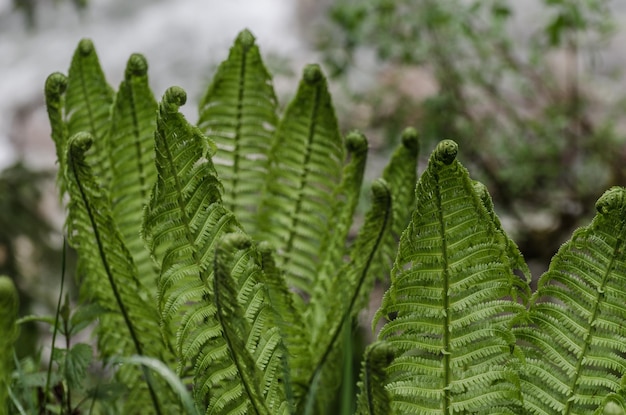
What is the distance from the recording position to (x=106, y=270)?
0.89m

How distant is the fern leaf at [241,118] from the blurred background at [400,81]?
3.72 ft

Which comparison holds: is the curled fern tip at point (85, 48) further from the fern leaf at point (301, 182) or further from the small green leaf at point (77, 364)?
the small green leaf at point (77, 364)

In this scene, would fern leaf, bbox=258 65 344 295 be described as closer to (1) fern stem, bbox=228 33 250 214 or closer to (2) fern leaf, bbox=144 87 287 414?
(1) fern stem, bbox=228 33 250 214

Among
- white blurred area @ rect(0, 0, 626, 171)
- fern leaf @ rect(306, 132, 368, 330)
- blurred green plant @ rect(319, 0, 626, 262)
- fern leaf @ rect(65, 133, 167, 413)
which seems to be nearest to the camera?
fern leaf @ rect(65, 133, 167, 413)

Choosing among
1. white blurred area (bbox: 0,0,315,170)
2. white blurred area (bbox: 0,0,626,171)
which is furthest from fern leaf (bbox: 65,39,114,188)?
white blurred area (bbox: 0,0,315,170)

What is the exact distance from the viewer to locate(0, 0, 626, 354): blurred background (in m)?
2.33

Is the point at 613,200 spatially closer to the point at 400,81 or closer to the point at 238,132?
the point at 238,132

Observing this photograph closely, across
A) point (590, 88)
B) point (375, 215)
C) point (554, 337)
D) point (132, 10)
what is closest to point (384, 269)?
point (375, 215)

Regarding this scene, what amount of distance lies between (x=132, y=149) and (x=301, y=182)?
240 mm

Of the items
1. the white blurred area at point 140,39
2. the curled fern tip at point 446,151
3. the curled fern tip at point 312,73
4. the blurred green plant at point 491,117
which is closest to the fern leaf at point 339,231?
the curled fern tip at point 312,73

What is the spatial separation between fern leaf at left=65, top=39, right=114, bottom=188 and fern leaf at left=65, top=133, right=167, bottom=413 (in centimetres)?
16

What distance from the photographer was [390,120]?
9.36 ft

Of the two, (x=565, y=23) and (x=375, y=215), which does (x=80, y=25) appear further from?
(x=375, y=215)

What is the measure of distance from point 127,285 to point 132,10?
424 centimetres
